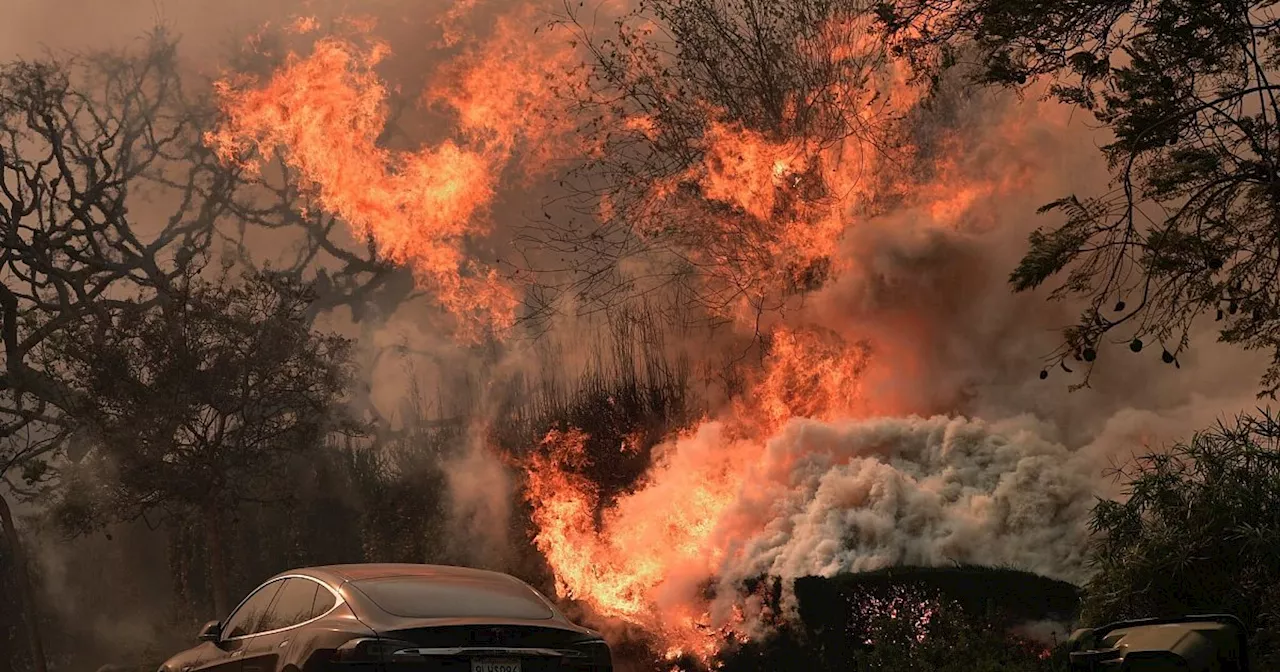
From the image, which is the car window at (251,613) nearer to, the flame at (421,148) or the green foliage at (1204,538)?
the green foliage at (1204,538)

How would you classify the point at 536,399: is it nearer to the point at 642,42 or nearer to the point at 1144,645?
the point at 642,42

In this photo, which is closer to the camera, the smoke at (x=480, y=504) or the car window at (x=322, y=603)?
the car window at (x=322, y=603)

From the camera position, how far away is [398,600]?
8.74 m

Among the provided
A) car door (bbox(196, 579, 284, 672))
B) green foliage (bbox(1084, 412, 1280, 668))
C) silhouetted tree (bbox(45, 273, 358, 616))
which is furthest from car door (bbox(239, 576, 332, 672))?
silhouetted tree (bbox(45, 273, 358, 616))

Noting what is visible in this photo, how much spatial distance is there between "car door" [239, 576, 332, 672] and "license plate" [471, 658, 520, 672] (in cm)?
122

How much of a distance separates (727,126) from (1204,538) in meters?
12.5

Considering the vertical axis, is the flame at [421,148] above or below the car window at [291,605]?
above

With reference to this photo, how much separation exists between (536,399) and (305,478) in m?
9.93

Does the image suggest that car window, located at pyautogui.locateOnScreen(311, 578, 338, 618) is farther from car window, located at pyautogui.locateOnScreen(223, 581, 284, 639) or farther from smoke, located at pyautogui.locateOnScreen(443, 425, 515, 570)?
smoke, located at pyautogui.locateOnScreen(443, 425, 515, 570)

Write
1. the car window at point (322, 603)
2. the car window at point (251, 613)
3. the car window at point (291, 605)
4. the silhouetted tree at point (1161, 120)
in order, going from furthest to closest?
the silhouetted tree at point (1161, 120) < the car window at point (251, 613) < the car window at point (291, 605) < the car window at point (322, 603)

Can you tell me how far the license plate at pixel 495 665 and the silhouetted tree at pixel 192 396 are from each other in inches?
736

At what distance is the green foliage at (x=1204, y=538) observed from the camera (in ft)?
29.7

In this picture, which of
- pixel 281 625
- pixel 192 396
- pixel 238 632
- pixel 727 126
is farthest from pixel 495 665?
pixel 192 396

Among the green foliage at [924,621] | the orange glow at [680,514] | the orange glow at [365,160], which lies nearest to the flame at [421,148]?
the orange glow at [365,160]
